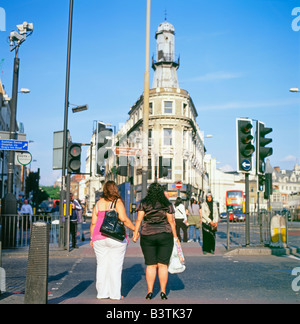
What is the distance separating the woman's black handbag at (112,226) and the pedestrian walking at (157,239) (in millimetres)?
319

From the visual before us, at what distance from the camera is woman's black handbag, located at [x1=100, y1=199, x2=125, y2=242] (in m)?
6.27

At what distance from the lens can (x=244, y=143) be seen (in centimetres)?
1310

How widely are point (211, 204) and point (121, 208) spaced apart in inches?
259

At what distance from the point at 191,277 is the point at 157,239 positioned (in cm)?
262

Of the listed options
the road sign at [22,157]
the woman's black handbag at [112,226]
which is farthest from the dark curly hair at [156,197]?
the road sign at [22,157]

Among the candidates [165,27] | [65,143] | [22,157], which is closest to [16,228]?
[22,157]

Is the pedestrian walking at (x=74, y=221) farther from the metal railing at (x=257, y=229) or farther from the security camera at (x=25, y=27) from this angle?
the security camera at (x=25, y=27)

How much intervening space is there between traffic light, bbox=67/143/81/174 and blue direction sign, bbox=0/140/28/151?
1364 mm

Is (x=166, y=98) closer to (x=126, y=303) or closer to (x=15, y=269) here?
(x=15, y=269)

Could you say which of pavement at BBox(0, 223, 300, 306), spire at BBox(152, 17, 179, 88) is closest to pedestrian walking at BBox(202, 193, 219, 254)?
pavement at BBox(0, 223, 300, 306)

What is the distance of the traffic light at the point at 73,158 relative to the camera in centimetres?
1345

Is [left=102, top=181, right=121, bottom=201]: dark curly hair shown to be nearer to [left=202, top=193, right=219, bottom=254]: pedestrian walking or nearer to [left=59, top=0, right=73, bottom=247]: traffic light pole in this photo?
[left=202, top=193, right=219, bottom=254]: pedestrian walking

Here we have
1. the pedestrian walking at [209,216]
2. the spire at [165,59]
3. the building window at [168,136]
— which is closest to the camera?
the pedestrian walking at [209,216]
